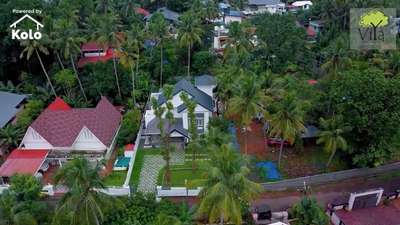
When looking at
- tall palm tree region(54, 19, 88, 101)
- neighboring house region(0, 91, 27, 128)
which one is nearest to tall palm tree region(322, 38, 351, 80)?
tall palm tree region(54, 19, 88, 101)

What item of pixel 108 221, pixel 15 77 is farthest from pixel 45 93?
pixel 108 221

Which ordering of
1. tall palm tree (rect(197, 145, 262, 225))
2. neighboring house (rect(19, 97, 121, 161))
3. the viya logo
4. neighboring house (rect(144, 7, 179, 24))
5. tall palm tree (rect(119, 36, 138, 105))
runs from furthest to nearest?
neighboring house (rect(144, 7, 179, 24)) → the viya logo → tall palm tree (rect(119, 36, 138, 105)) → neighboring house (rect(19, 97, 121, 161)) → tall palm tree (rect(197, 145, 262, 225))

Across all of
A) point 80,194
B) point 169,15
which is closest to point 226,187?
point 80,194

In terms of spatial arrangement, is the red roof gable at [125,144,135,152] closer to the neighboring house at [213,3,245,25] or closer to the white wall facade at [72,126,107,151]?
the white wall facade at [72,126,107,151]

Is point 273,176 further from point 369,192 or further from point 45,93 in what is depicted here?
point 45,93

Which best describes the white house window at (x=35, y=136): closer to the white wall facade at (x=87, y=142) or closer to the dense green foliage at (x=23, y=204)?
the white wall facade at (x=87, y=142)

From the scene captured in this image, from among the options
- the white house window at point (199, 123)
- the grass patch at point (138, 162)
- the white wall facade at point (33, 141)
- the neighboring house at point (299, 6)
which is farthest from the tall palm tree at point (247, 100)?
the neighboring house at point (299, 6)

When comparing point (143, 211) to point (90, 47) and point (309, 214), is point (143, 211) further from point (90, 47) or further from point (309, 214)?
point (90, 47)
